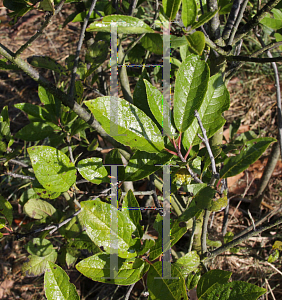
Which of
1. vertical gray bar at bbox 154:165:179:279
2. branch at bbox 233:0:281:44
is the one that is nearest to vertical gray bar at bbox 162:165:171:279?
vertical gray bar at bbox 154:165:179:279

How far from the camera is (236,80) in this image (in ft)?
7.91

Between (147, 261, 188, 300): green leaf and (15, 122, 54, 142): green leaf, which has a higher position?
(15, 122, 54, 142): green leaf

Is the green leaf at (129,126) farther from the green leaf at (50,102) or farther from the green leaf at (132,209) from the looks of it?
the green leaf at (50,102)

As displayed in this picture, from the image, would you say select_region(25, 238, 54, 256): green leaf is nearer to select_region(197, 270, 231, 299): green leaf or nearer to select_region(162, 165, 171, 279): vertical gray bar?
select_region(162, 165, 171, 279): vertical gray bar

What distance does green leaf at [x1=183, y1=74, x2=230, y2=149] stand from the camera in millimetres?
778

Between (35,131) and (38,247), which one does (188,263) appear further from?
(35,131)

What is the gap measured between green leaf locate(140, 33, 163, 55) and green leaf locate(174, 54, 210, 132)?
43cm

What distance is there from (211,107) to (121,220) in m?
0.44

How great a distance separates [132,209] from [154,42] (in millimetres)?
695

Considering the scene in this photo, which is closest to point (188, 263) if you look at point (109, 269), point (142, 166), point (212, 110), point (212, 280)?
point (212, 280)

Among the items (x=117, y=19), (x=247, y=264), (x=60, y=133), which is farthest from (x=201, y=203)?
(x=247, y=264)

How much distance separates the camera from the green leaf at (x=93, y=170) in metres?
0.88

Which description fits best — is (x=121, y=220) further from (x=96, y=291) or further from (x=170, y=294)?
(x=96, y=291)

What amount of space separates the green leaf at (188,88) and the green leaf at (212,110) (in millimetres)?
105
